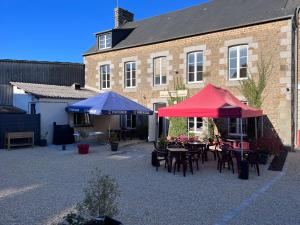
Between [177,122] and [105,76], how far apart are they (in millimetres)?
6302

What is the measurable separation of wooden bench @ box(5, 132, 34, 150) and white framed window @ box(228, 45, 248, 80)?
30.7 ft

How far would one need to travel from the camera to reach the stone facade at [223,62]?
1177 centimetres

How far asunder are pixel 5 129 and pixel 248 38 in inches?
441

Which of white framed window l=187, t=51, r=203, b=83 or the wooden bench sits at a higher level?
white framed window l=187, t=51, r=203, b=83

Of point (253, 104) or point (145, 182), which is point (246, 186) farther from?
point (253, 104)

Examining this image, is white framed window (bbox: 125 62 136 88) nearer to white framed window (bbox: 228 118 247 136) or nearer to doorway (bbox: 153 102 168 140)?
doorway (bbox: 153 102 168 140)

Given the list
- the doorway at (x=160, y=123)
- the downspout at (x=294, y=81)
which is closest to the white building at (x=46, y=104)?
the doorway at (x=160, y=123)

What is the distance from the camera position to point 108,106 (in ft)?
39.6

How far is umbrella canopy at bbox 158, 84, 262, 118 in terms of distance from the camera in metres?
7.52

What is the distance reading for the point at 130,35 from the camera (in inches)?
723

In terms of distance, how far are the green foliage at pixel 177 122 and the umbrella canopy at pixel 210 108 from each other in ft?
16.8

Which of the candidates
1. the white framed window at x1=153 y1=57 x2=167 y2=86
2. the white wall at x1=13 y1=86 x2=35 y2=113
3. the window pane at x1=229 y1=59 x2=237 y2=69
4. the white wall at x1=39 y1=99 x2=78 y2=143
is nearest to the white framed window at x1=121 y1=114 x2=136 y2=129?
the white framed window at x1=153 y1=57 x2=167 y2=86

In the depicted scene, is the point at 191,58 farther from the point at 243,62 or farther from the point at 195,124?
the point at 195,124

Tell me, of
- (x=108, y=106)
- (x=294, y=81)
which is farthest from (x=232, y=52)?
(x=108, y=106)
